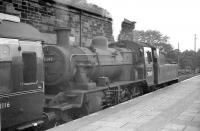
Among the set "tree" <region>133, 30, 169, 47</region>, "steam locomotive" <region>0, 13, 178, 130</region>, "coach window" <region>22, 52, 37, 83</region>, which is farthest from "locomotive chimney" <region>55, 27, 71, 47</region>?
"tree" <region>133, 30, 169, 47</region>

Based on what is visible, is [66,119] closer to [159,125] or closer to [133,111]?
[133,111]

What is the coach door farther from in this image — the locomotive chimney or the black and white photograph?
the locomotive chimney

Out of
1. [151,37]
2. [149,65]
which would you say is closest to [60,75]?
[149,65]

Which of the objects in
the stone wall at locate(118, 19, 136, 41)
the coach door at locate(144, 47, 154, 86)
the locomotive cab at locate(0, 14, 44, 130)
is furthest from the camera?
the stone wall at locate(118, 19, 136, 41)

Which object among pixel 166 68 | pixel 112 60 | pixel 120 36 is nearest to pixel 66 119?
pixel 112 60

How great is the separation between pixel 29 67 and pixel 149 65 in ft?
27.4

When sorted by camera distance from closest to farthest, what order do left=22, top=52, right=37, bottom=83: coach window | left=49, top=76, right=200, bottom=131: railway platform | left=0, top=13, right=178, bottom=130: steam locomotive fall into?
left=0, top=13, right=178, bottom=130: steam locomotive → left=49, top=76, right=200, bottom=131: railway platform → left=22, top=52, right=37, bottom=83: coach window

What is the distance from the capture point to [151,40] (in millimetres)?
77938

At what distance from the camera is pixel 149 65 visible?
13.6m

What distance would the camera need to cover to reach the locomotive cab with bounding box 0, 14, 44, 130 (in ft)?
17.7

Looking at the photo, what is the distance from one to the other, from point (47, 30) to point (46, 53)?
3283 millimetres

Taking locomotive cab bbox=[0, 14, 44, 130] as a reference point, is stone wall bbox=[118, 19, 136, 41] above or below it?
above

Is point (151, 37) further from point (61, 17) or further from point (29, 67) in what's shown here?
point (29, 67)

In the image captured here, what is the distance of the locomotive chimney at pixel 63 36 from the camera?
862 centimetres
